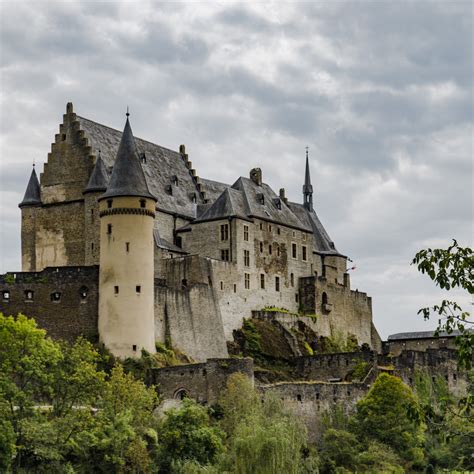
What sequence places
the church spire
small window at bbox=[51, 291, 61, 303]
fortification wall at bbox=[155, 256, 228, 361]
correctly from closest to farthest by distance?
small window at bbox=[51, 291, 61, 303]
fortification wall at bbox=[155, 256, 228, 361]
the church spire

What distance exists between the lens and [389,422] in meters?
66.9

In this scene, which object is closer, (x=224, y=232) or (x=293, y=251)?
(x=224, y=232)

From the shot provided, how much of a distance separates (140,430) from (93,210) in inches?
923

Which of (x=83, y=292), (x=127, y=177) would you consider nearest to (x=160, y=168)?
(x=127, y=177)

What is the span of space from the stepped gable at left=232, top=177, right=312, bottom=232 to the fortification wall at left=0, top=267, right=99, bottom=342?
20.7 metres

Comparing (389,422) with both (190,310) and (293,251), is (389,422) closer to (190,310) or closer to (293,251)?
(190,310)

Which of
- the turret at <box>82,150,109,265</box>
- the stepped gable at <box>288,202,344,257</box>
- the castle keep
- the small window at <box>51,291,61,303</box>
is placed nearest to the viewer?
the castle keep

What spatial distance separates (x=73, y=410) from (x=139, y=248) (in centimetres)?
1441

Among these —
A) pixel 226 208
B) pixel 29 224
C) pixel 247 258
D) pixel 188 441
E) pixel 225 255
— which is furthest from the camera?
pixel 226 208

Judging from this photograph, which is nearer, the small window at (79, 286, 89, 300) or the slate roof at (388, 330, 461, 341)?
the small window at (79, 286, 89, 300)

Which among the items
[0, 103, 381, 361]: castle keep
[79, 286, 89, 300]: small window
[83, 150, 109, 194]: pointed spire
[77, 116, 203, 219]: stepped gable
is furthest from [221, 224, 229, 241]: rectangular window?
[79, 286, 89, 300]: small window

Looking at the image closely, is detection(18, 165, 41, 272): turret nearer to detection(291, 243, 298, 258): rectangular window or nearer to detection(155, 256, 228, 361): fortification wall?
detection(155, 256, 228, 361): fortification wall

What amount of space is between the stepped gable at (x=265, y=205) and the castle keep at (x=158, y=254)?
0.15 meters

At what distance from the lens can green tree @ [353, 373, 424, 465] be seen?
66.1m
